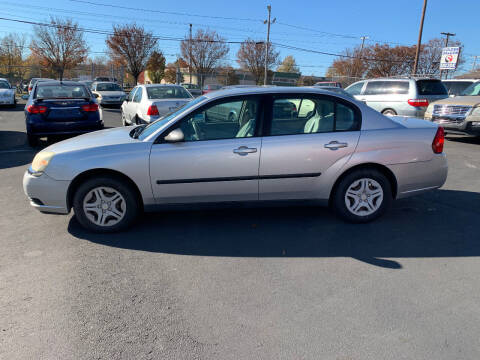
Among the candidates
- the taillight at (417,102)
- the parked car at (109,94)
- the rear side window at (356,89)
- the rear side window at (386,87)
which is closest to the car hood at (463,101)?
the taillight at (417,102)

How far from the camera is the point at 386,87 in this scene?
12523 mm

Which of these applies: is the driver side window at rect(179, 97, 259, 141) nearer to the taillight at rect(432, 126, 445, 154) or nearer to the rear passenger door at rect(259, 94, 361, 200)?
the rear passenger door at rect(259, 94, 361, 200)

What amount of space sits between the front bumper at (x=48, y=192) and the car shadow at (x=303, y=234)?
0.38 metres

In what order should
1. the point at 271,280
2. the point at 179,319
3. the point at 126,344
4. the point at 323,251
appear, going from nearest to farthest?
the point at 126,344 → the point at 179,319 → the point at 271,280 → the point at 323,251

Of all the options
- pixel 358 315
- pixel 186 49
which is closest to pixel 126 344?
pixel 358 315

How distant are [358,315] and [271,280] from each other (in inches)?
Answer: 30.8

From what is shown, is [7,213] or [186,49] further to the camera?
[186,49]

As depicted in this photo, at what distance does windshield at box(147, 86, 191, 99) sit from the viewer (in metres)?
10.6

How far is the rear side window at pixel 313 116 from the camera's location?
13.9 feet

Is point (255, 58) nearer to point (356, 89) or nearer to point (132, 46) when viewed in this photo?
point (132, 46)

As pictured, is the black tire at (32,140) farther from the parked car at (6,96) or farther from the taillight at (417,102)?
the parked car at (6,96)

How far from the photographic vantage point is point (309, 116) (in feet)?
14.3

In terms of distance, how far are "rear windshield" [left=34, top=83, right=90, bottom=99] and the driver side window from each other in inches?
247

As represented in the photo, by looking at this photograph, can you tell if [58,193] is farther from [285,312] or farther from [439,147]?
[439,147]
